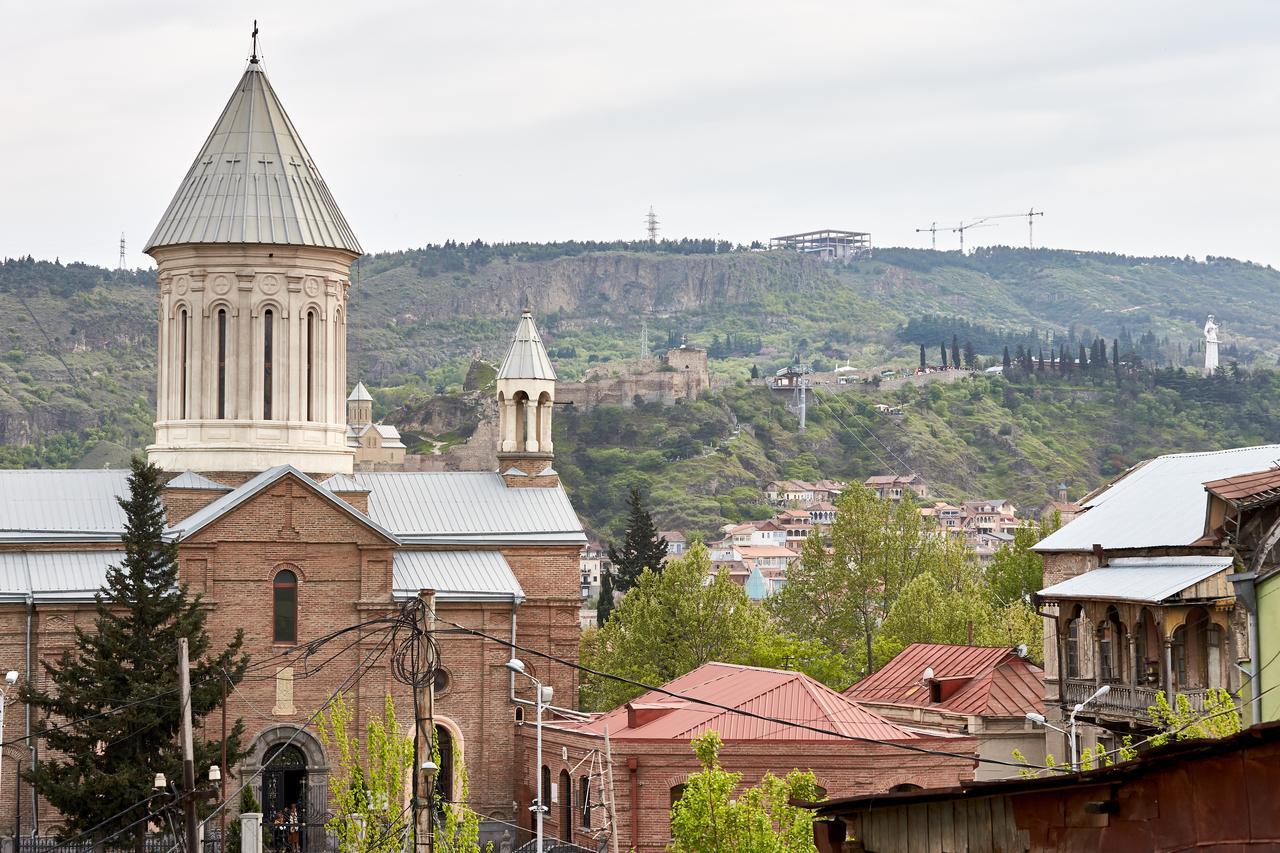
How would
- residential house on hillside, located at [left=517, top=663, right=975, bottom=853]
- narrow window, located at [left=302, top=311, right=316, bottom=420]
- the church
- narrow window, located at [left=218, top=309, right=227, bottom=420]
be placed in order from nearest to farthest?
1. residential house on hillside, located at [left=517, top=663, right=975, bottom=853]
2. the church
3. narrow window, located at [left=218, top=309, right=227, bottom=420]
4. narrow window, located at [left=302, top=311, right=316, bottom=420]

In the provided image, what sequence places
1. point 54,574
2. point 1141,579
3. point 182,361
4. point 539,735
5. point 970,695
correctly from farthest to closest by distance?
point 182,361
point 54,574
point 970,695
point 1141,579
point 539,735

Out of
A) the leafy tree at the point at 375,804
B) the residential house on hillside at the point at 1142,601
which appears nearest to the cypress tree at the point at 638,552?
the residential house on hillside at the point at 1142,601

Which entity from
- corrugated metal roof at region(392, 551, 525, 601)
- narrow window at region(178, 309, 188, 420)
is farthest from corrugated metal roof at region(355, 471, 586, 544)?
narrow window at region(178, 309, 188, 420)

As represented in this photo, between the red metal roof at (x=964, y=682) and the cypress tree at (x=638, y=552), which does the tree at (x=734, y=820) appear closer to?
the red metal roof at (x=964, y=682)

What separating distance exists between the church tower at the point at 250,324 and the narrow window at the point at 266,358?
3 centimetres

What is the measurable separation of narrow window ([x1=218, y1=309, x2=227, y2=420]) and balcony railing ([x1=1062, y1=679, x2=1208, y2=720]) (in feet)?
70.1

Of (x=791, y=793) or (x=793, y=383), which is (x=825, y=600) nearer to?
(x=791, y=793)

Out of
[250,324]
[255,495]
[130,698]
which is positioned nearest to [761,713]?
[130,698]

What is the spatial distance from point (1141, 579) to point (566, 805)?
13729 millimetres

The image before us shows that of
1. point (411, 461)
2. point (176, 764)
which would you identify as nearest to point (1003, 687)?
point (176, 764)

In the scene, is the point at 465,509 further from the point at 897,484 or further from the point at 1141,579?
the point at 897,484

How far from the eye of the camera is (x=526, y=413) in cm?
5362

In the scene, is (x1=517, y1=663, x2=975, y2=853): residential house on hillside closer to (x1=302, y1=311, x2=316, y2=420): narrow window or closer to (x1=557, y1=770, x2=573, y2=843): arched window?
(x1=557, y1=770, x2=573, y2=843): arched window

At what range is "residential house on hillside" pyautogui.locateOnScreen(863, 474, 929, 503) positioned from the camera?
550 ft
